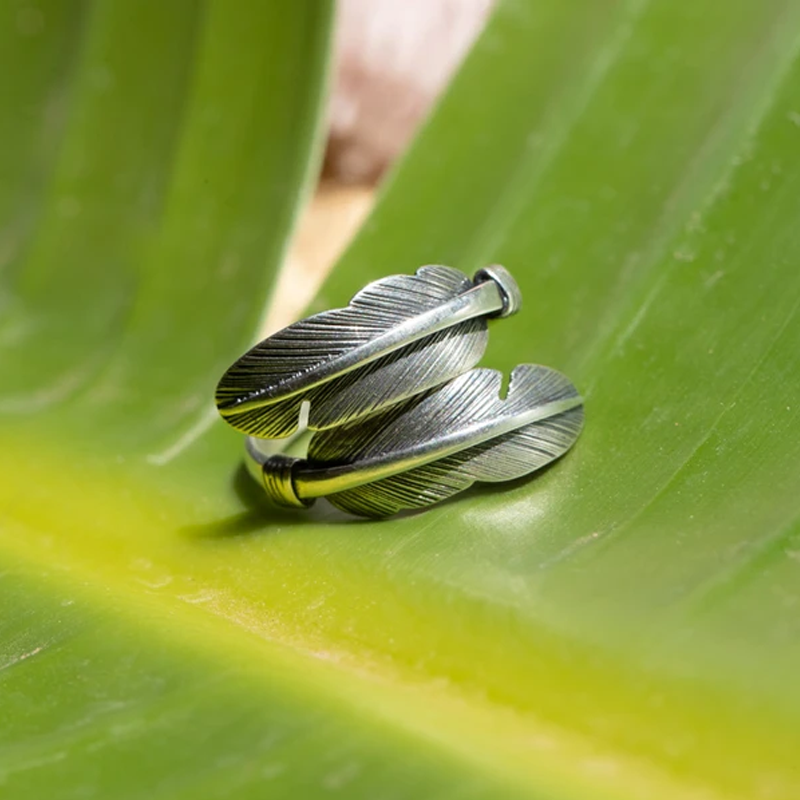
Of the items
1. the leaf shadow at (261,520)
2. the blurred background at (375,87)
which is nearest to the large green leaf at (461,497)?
the leaf shadow at (261,520)

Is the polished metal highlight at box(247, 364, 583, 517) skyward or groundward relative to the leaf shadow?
skyward


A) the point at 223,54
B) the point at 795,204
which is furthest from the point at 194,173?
the point at 795,204

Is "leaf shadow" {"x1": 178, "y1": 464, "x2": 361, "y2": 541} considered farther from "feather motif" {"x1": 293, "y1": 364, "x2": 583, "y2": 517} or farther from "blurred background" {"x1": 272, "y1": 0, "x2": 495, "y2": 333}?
"blurred background" {"x1": 272, "y1": 0, "x2": 495, "y2": 333}

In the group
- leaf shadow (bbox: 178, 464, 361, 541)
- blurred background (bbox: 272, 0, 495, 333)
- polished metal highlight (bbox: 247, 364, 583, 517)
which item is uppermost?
blurred background (bbox: 272, 0, 495, 333)

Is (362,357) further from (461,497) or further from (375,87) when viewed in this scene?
(375,87)

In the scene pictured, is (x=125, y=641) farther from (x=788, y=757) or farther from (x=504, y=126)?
(x=504, y=126)

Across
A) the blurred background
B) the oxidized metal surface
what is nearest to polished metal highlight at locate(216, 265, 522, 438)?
the oxidized metal surface

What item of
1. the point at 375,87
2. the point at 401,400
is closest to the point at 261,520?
the point at 401,400

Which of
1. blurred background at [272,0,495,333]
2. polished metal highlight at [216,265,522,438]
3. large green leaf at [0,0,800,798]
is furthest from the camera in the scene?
blurred background at [272,0,495,333]
